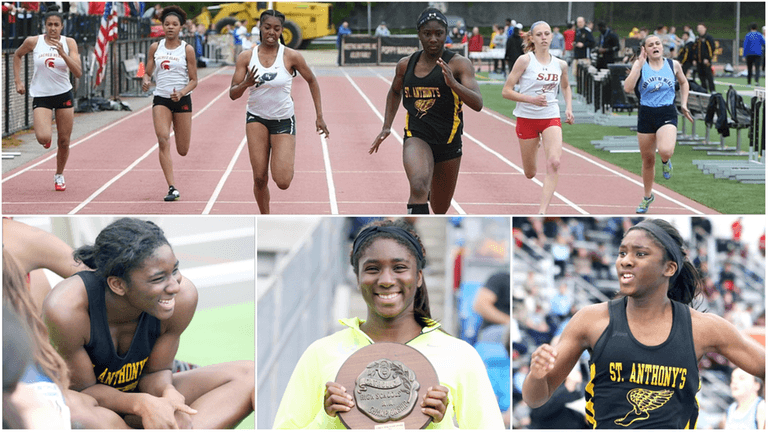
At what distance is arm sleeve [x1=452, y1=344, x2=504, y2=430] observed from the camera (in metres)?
3.88

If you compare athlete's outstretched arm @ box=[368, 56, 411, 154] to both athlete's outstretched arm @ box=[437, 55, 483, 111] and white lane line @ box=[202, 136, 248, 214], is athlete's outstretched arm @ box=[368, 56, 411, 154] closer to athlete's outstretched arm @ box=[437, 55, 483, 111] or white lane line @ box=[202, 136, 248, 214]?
athlete's outstretched arm @ box=[437, 55, 483, 111]

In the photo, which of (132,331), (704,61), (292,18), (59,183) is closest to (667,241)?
(132,331)

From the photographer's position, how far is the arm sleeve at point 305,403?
3.87 m

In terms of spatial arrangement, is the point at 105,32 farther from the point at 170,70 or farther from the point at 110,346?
the point at 110,346

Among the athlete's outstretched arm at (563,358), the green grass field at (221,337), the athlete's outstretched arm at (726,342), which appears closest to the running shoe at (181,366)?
the green grass field at (221,337)

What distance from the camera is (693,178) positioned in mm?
12852

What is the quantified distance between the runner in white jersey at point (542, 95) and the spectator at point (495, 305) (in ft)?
13.9

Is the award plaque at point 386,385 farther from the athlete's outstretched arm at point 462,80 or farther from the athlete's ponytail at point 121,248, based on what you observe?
the athlete's outstretched arm at point 462,80

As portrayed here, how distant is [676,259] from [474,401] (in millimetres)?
1050

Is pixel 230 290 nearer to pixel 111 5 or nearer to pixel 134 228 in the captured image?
pixel 134 228

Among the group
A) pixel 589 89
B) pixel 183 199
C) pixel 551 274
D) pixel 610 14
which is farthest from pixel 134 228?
pixel 610 14

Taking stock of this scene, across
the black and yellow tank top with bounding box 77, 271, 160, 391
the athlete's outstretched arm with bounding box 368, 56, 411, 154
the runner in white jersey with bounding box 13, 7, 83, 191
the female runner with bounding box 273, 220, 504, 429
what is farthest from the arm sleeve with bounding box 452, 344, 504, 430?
the runner in white jersey with bounding box 13, 7, 83, 191

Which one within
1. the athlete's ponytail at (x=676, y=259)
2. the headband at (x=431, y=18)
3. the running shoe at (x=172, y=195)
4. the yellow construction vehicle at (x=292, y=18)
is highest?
the yellow construction vehicle at (x=292, y=18)

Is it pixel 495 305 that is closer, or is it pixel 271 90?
pixel 495 305
